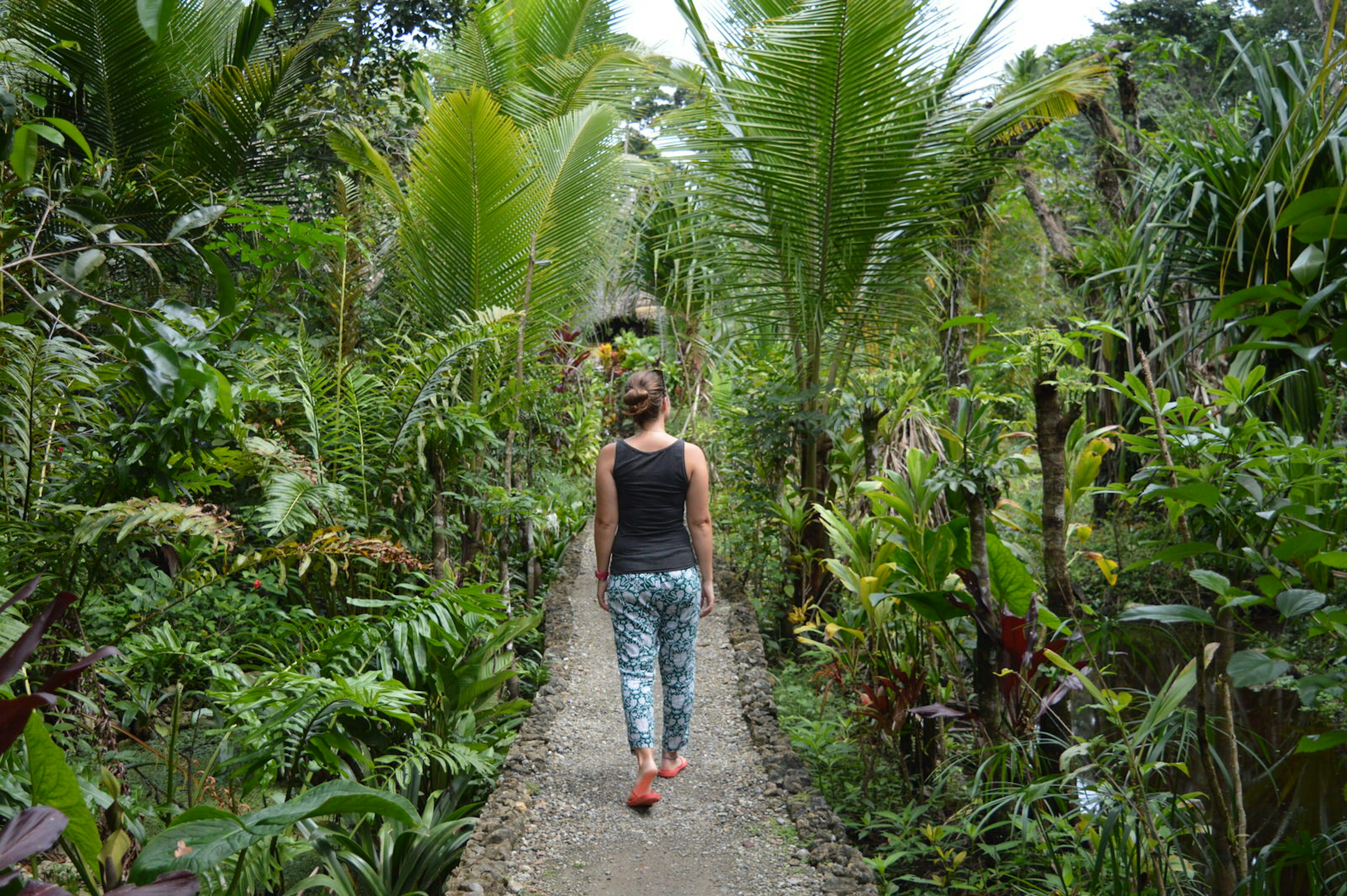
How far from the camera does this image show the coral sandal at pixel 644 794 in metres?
3.31

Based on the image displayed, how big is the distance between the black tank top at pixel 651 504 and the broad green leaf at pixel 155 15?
245 centimetres

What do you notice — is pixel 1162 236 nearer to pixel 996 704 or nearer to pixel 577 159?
pixel 996 704

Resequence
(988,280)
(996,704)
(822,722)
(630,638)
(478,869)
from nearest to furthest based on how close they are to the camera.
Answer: (478,869) → (996,704) → (630,638) → (822,722) → (988,280)

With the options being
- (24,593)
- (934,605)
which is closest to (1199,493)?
(934,605)

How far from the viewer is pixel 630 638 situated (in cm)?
337

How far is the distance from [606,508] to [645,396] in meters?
0.44

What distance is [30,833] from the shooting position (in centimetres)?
155

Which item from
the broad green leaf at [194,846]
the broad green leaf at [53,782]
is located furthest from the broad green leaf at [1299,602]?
the broad green leaf at [53,782]

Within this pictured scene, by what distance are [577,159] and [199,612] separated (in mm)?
3299

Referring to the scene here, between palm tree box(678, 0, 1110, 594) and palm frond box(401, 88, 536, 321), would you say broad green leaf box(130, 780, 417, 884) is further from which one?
palm tree box(678, 0, 1110, 594)

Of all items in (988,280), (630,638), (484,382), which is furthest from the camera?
(988,280)

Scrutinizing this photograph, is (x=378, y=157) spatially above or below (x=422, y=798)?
above

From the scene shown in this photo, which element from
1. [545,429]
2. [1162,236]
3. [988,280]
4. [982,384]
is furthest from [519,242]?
[988,280]

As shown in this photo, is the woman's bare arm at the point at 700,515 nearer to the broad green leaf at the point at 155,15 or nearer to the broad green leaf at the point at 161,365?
the broad green leaf at the point at 161,365
